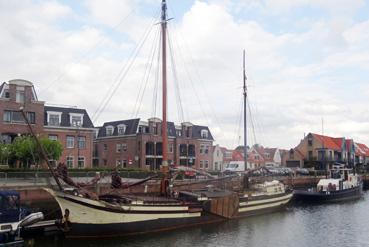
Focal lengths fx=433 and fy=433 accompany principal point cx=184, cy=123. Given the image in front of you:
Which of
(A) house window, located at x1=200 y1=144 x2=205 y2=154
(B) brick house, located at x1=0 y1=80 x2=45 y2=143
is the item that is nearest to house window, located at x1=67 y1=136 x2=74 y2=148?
(B) brick house, located at x1=0 y1=80 x2=45 y2=143

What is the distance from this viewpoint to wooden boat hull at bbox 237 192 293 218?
128 feet

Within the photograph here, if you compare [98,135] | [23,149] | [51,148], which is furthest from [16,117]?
[98,135]

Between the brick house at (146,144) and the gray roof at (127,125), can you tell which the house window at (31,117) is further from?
the gray roof at (127,125)

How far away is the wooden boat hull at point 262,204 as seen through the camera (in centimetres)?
3897

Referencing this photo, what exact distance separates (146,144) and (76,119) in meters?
16.2

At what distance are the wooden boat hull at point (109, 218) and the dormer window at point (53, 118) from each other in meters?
36.6

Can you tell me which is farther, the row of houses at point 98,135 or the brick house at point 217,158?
the brick house at point 217,158

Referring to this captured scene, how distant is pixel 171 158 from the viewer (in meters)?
82.4

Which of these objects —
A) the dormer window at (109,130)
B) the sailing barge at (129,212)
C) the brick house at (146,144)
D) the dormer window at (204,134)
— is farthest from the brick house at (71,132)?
the sailing barge at (129,212)

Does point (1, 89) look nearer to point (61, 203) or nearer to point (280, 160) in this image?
point (61, 203)

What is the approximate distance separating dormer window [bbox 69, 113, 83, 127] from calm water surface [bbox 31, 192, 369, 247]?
1371 inches

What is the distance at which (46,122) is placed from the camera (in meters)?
62.5

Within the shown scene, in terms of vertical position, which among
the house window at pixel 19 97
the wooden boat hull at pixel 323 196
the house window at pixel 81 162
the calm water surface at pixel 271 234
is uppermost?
the house window at pixel 19 97

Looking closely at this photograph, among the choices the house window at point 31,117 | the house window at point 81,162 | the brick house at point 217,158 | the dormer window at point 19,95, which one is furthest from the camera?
the brick house at point 217,158
